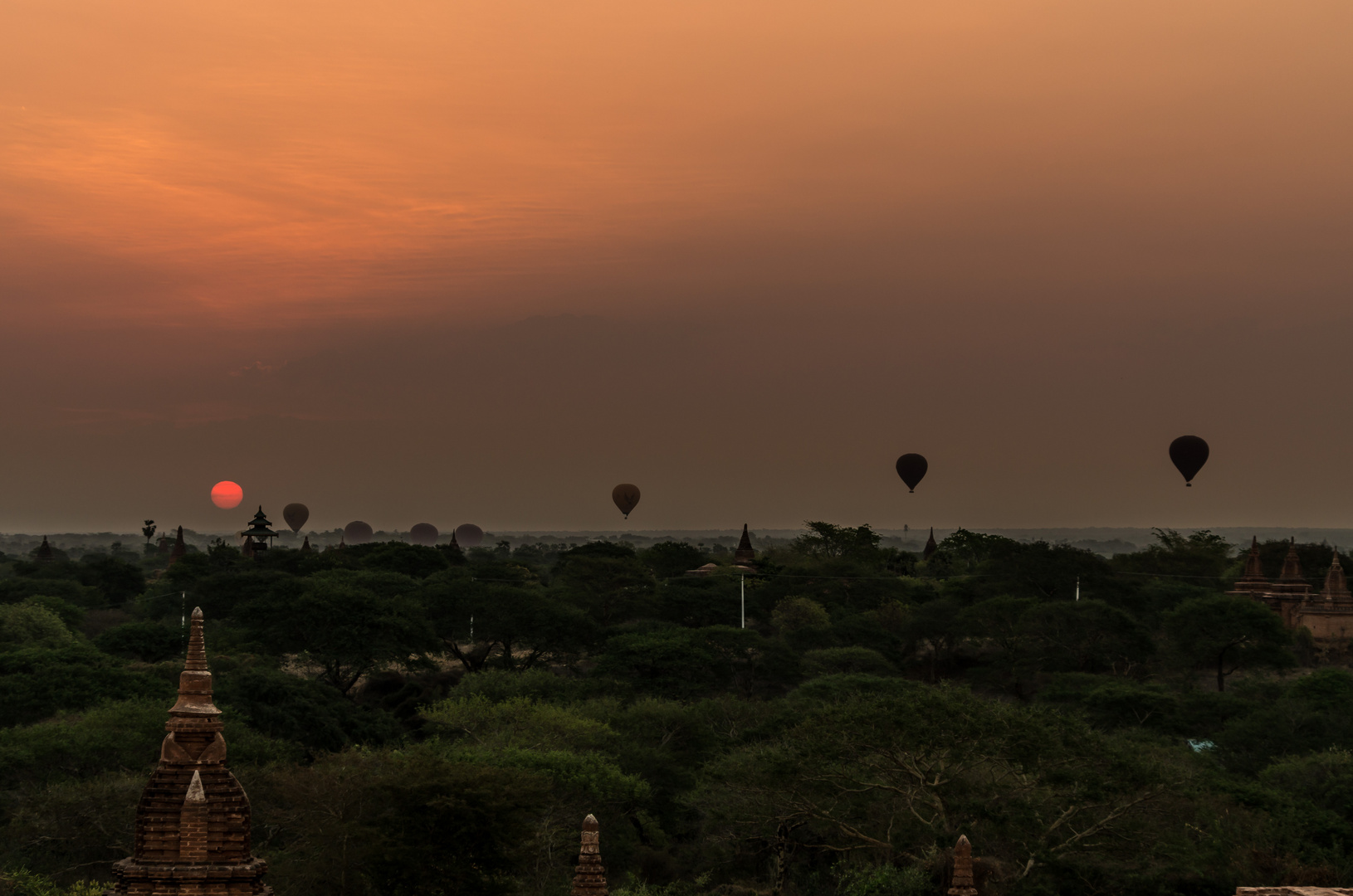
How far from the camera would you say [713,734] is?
177 ft

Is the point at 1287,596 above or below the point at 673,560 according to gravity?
below

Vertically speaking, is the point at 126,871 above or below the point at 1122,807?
above

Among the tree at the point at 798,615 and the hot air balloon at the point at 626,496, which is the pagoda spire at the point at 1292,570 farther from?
the hot air balloon at the point at 626,496

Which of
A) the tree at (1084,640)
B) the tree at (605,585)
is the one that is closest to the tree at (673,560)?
the tree at (605,585)

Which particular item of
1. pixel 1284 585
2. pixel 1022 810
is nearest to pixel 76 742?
pixel 1022 810

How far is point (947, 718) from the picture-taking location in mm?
38312

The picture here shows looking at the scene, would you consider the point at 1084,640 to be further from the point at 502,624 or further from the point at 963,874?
the point at 963,874

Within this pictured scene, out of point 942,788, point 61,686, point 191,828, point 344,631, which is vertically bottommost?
point 942,788

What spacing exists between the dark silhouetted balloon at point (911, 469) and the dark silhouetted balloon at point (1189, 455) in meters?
26.2

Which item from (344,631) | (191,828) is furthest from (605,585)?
(191,828)

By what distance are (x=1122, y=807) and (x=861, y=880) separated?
291 inches

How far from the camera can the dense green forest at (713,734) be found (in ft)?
114

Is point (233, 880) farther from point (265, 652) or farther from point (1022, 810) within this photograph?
Answer: point (265, 652)

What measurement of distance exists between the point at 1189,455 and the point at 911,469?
2840cm
